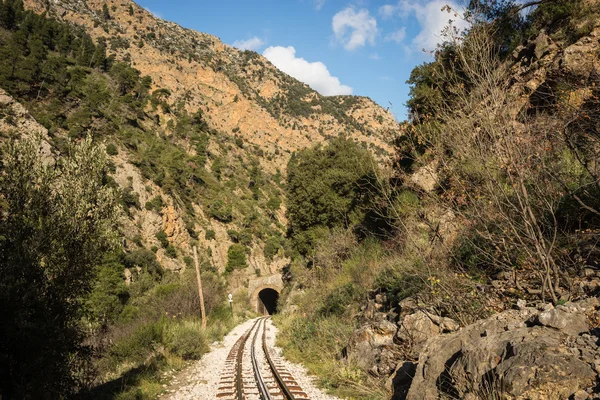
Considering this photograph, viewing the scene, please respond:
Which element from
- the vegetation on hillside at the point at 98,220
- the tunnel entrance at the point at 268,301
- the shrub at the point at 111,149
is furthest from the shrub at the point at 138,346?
the tunnel entrance at the point at 268,301

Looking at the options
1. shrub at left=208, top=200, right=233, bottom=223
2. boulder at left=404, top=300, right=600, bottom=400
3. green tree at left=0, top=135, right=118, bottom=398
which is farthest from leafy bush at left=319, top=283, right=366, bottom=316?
shrub at left=208, top=200, right=233, bottom=223

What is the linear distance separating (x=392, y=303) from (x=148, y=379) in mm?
7210

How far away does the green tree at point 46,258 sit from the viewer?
5926 millimetres

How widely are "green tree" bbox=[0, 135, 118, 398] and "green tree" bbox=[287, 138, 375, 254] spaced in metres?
15.2

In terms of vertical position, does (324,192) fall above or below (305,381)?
above

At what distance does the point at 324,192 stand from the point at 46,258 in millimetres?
18243

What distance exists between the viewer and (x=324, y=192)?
77.6 ft

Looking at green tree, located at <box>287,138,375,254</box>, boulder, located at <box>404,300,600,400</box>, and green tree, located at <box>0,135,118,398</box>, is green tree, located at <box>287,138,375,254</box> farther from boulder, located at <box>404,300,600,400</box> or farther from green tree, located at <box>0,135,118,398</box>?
boulder, located at <box>404,300,600,400</box>

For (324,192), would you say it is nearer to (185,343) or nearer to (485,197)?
(185,343)

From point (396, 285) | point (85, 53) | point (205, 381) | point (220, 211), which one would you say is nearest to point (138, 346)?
point (205, 381)

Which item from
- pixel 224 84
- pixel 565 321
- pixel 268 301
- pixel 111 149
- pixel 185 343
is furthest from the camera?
pixel 224 84

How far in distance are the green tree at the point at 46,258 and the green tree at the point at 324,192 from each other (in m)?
15.2

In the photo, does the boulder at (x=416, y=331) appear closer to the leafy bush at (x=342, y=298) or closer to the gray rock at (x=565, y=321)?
the gray rock at (x=565, y=321)

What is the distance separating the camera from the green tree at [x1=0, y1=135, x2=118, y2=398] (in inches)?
233
